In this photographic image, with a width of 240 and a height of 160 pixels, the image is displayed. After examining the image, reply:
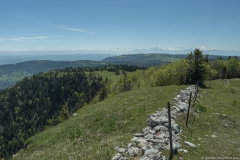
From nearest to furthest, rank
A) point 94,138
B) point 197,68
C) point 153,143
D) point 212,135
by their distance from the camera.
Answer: point 153,143 → point 212,135 → point 94,138 → point 197,68

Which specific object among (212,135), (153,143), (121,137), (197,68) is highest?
(197,68)

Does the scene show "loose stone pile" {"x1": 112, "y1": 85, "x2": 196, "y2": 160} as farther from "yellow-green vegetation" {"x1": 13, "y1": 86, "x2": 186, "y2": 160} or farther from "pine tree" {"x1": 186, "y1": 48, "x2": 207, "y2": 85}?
"pine tree" {"x1": 186, "y1": 48, "x2": 207, "y2": 85}

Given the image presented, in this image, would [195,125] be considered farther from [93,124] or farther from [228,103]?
[228,103]

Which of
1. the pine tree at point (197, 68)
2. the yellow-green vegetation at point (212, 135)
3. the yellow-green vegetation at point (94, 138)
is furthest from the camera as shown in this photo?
the pine tree at point (197, 68)

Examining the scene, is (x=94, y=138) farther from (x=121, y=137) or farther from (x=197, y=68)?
(x=197, y=68)

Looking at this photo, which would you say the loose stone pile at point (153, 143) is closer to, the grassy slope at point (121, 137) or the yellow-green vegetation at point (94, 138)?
the grassy slope at point (121, 137)

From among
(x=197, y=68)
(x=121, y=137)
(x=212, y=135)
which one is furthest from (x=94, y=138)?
(x=197, y=68)

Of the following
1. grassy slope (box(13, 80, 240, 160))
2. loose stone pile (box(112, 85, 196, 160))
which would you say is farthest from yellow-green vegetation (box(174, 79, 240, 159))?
loose stone pile (box(112, 85, 196, 160))

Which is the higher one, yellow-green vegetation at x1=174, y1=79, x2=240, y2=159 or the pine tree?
the pine tree

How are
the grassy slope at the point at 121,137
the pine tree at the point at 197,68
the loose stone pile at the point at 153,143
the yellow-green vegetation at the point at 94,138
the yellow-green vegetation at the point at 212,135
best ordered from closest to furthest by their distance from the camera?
the loose stone pile at the point at 153,143, the yellow-green vegetation at the point at 212,135, the grassy slope at the point at 121,137, the yellow-green vegetation at the point at 94,138, the pine tree at the point at 197,68

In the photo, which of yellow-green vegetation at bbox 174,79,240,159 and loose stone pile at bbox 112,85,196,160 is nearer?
loose stone pile at bbox 112,85,196,160

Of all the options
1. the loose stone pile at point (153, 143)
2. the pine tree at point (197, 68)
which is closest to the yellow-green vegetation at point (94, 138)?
the loose stone pile at point (153, 143)

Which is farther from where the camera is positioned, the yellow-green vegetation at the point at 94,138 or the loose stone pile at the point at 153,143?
the yellow-green vegetation at the point at 94,138

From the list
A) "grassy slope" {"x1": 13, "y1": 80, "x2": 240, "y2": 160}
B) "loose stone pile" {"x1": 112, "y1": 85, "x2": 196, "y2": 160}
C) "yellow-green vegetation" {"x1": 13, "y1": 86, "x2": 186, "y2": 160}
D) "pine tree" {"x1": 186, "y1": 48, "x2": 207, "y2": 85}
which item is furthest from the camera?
"pine tree" {"x1": 186, "y1": 48, "x2": 207, "y2": 85}
